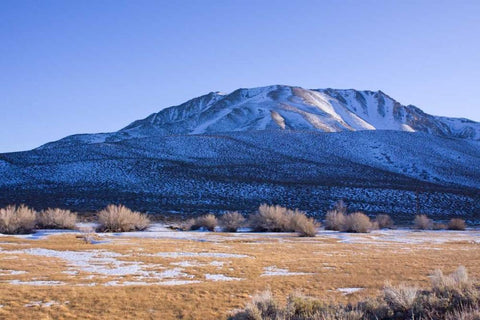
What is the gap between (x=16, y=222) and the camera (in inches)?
1072

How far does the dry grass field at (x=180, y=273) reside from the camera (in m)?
10.4

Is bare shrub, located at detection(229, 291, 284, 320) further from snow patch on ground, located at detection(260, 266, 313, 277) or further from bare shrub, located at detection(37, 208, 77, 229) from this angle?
bare shrub, located at detection(37, 208, 77, 229)

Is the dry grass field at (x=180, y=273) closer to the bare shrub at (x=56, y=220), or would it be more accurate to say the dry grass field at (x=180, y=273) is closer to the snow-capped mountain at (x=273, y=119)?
the bare shrub at (x=56, y=220)

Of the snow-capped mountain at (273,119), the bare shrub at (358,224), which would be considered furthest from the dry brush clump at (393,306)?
the snow-capped mountain at (273,119)

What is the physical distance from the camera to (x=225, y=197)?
57.2 metres

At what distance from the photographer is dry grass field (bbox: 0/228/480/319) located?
10367 mm

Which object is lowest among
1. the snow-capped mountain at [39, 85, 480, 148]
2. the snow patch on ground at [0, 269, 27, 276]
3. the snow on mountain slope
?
the snow patch on ground at [0, 269, 27, 276]

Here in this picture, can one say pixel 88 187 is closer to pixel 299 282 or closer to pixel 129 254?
pixel 129 254

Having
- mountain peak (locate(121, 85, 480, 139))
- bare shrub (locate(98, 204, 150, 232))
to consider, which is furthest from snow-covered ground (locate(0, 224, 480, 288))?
mountain peak (locate(121, 85, 480, 139))

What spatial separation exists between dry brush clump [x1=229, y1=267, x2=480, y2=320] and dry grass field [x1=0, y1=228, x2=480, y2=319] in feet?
6.18

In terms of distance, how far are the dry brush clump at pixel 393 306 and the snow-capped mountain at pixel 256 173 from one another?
129 feet

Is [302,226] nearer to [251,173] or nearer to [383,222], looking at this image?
[383,222]

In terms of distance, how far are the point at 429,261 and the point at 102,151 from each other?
231ft

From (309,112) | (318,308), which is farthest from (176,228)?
(309,112)
